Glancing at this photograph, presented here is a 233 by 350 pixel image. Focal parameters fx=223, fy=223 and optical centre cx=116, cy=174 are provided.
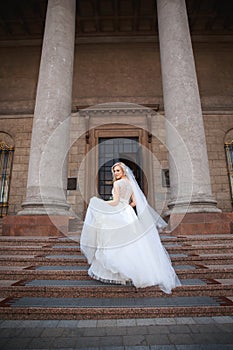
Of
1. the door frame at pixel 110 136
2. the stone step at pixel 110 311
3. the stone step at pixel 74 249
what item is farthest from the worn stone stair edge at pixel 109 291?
the door frame at pixel 110 136

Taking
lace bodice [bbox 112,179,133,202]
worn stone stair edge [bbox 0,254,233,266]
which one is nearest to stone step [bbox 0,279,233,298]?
worn stone stair edge [bbox 0,254,233,266]

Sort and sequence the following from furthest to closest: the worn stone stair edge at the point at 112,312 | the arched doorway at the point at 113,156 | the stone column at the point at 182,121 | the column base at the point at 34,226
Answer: the arched doorway at the point at 113,156 < the stone column at the point at 182,121 < the column base at the point at 34,226 < the worn stone stair edge at the point at 112,312

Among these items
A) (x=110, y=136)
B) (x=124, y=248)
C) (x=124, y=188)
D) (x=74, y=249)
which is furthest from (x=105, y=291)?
(x=110, y=136)

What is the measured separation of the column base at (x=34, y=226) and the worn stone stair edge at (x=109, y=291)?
2869mm

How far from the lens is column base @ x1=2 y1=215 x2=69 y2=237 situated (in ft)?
19.8

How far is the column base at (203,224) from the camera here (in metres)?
6.04

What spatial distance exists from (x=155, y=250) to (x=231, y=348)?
1.38m

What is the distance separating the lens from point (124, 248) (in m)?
3.10

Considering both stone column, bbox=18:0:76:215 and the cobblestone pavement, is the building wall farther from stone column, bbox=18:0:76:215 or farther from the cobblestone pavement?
the cobblestone pavement

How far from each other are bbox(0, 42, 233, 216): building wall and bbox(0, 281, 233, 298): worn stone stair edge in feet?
24.5

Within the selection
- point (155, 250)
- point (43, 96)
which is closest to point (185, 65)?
point (43, 96)

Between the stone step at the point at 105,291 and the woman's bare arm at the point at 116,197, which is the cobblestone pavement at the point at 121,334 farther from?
the woman's bare arm at the point at 116,197

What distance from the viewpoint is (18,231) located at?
6.08 m

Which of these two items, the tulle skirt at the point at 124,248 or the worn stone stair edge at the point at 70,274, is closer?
the tulle skirt at the point at 124,248
